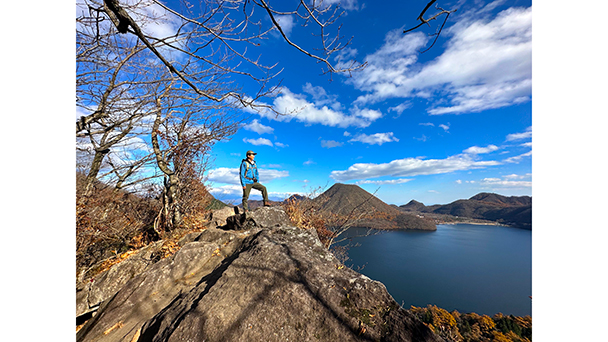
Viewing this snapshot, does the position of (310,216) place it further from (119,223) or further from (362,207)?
(119,223)

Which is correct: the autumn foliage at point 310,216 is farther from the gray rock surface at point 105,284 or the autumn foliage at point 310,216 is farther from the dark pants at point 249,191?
the gray rock surface at point 105,284

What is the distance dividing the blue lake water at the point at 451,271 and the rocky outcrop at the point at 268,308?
8.73 metres

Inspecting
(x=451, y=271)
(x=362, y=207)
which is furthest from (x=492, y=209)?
(x=362, y=207)

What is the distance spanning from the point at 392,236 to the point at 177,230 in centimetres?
2883

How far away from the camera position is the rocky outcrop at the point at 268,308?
143cm

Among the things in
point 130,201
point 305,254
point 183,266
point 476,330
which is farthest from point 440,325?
point 130,201

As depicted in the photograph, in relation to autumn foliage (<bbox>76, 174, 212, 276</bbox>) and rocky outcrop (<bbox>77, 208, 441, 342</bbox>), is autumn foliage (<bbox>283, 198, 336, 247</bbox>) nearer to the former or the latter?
autumn foliage (<bbox>76, 174, 212, 276</bbox>)

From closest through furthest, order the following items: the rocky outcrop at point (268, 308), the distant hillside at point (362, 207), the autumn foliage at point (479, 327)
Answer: the rocky outcrop at point (268, 308)
the autumn foliage at point (479, 327)
the distant hillside at point (362, 207)

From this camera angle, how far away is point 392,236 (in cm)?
2842

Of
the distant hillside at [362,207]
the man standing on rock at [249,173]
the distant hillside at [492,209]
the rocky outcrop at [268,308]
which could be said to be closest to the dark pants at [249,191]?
the man standing on rock at [249,173]

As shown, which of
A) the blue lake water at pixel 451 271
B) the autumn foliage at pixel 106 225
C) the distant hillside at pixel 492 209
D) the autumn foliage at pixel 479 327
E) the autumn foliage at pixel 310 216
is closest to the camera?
the autumn foliage at pixel 106 225

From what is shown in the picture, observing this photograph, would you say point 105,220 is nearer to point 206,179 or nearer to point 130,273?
point 130,273

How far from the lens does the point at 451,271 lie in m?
Answer: 19.2

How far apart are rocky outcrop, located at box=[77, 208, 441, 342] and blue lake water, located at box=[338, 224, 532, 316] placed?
8726 mm
